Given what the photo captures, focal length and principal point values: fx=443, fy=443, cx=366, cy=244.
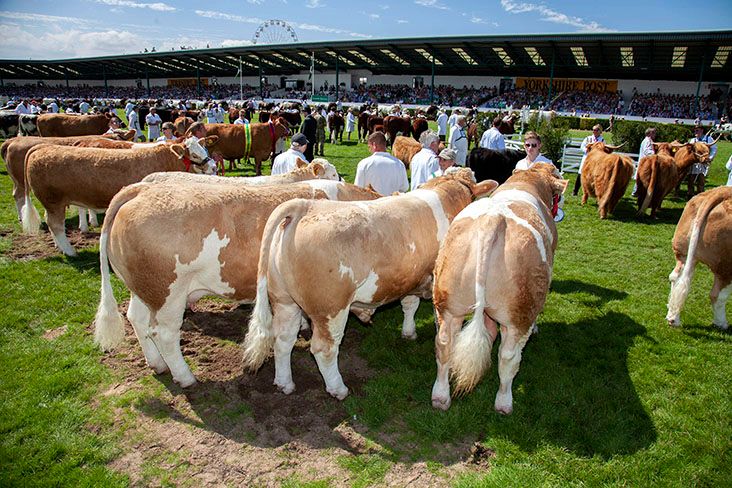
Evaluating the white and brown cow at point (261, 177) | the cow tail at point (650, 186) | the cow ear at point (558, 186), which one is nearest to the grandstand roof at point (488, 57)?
the cow tail at point (650, 186)

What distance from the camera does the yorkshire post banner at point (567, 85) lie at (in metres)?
48.1

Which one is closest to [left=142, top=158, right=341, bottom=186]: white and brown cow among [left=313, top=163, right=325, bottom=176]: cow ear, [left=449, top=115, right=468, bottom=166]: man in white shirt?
[left=313, top=163, right=325, bottom=176]: cow ear

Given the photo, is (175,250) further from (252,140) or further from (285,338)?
(252,140)

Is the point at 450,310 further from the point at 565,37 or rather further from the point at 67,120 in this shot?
the point at 565,37

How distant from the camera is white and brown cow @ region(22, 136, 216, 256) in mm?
6688

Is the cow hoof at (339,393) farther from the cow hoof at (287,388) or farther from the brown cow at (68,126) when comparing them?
the brown cow at (68,126)

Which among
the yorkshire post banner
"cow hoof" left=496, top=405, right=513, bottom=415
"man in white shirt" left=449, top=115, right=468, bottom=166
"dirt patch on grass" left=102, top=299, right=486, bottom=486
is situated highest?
the yorkshire post banner

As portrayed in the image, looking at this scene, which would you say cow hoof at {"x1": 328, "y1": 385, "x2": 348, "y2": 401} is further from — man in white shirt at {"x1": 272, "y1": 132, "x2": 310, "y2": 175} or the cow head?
the cow head

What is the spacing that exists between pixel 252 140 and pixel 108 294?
437 inches

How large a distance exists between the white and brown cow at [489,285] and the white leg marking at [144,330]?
2.77 metres

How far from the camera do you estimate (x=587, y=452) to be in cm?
354

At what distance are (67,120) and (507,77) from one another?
48019mm

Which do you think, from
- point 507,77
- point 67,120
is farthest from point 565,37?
point 67,120

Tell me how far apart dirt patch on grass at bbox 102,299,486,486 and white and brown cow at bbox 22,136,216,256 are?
10.1 ft
